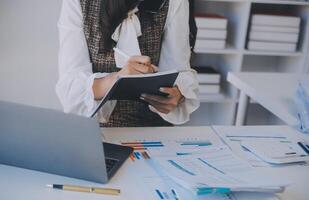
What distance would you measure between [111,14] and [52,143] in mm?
608

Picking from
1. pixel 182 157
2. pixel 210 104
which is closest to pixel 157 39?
pixel 182 157

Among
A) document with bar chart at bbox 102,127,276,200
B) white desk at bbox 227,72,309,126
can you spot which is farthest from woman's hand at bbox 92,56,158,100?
white desk at bbox 227,72,309,126

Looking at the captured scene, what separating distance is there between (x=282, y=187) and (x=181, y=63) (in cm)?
68

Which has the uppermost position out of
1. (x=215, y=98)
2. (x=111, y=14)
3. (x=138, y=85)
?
(x=111, y=14)

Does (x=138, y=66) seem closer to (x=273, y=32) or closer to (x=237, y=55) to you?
(x=237, y=55)

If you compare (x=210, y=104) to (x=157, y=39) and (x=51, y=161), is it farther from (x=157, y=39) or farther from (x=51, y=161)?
(x=51, y=161)

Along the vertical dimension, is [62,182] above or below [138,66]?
below

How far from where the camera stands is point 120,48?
1330 millimetres

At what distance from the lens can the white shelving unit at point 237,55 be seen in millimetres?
2209

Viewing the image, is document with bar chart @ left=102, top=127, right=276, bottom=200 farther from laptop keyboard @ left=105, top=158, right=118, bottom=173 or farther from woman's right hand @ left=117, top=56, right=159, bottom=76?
woman's right hand @ left=117, top=56, right=159, bottom=76

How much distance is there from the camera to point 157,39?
1.39 metres

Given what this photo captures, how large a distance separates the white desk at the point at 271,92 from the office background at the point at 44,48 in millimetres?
537

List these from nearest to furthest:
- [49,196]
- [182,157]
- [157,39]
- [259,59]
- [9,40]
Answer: [49,196]
[182,157]
[157,39]
[9,40]
[259,59]

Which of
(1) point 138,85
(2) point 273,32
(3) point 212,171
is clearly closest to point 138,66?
(1) point 138,85
